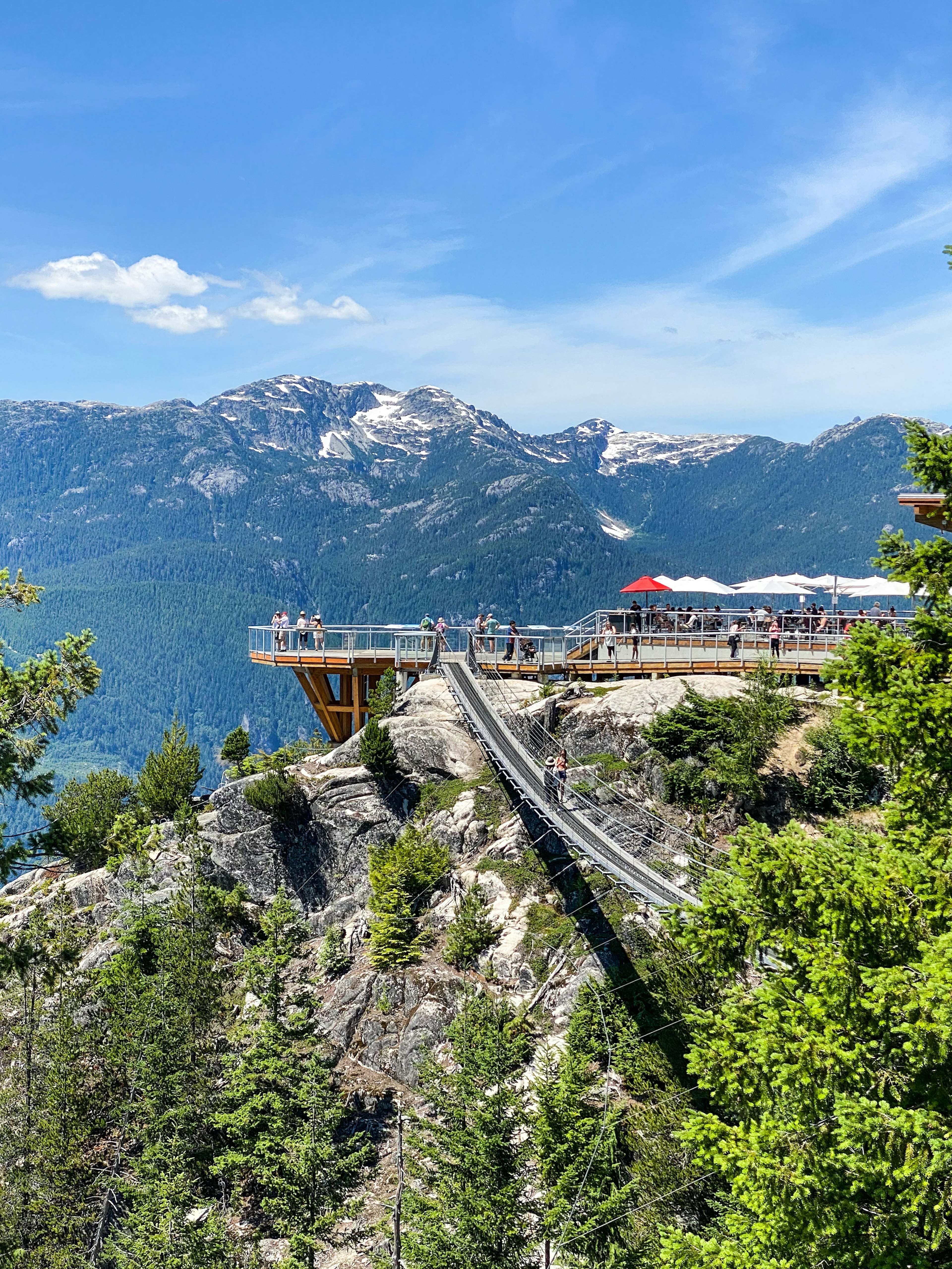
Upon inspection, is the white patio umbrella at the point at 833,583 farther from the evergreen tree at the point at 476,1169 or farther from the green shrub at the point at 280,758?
the evergreen tree at the point at 476,1169

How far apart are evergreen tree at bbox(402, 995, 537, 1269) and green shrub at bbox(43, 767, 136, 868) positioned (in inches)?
956

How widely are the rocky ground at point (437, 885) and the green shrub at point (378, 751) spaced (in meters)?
0.39

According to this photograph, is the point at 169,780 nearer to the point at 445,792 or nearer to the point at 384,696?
the point at 384,696

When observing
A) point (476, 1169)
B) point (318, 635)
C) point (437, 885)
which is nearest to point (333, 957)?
point (437, 885)

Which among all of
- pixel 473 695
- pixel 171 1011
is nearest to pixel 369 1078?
pixel 171 1011

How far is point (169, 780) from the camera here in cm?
4219

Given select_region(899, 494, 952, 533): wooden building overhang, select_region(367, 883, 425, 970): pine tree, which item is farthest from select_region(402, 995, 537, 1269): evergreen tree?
select_region(899, 494, 952, 533): wooden building overhang

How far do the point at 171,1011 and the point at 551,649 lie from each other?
18.6m

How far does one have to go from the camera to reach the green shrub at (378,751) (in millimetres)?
32719

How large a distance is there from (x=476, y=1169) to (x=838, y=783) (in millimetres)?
14447

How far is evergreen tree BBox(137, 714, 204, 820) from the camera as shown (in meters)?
42.2

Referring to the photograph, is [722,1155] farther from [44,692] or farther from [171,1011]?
[171,1011]

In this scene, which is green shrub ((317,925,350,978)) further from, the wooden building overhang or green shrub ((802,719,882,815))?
the wooden building overhang

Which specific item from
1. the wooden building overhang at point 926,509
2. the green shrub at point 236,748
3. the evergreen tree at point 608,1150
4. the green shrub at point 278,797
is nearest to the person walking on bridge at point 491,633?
the green shrub at point 278,797
